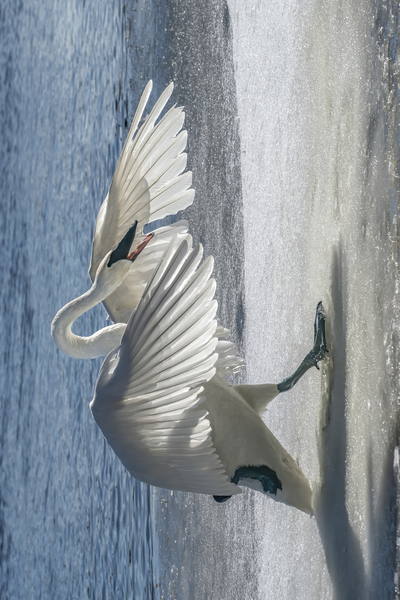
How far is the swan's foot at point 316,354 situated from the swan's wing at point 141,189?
493 millimetres

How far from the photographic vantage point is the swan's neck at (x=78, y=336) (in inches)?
73.4

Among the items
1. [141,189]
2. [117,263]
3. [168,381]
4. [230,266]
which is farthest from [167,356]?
[230,266]

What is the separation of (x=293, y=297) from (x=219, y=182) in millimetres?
1126

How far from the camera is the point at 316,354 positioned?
2.06 m

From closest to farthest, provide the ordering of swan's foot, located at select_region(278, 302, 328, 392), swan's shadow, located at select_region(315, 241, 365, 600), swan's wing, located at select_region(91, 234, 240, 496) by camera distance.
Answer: swan's wing, located at select_region(91, 234, 240, 496)
swan's shadow, located at select_region(315, 241, 365, 600)
swan's foot, located at select_region(278, 302, 328, 392)

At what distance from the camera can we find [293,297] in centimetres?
237

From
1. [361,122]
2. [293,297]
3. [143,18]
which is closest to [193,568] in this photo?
[293,297]

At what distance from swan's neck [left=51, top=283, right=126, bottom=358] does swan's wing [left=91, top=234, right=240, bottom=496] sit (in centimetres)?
24

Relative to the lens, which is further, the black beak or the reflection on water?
the reflection on water

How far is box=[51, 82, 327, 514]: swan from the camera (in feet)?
4.80

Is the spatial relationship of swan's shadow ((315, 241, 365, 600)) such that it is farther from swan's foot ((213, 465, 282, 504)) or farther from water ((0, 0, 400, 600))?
swan's foot ((213, 465, 282, 504))

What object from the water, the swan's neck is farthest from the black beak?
the water

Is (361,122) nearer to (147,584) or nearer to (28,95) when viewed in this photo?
(147,584)

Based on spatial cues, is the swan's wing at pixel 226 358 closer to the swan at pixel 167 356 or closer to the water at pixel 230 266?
the swan at pixel 167 356
